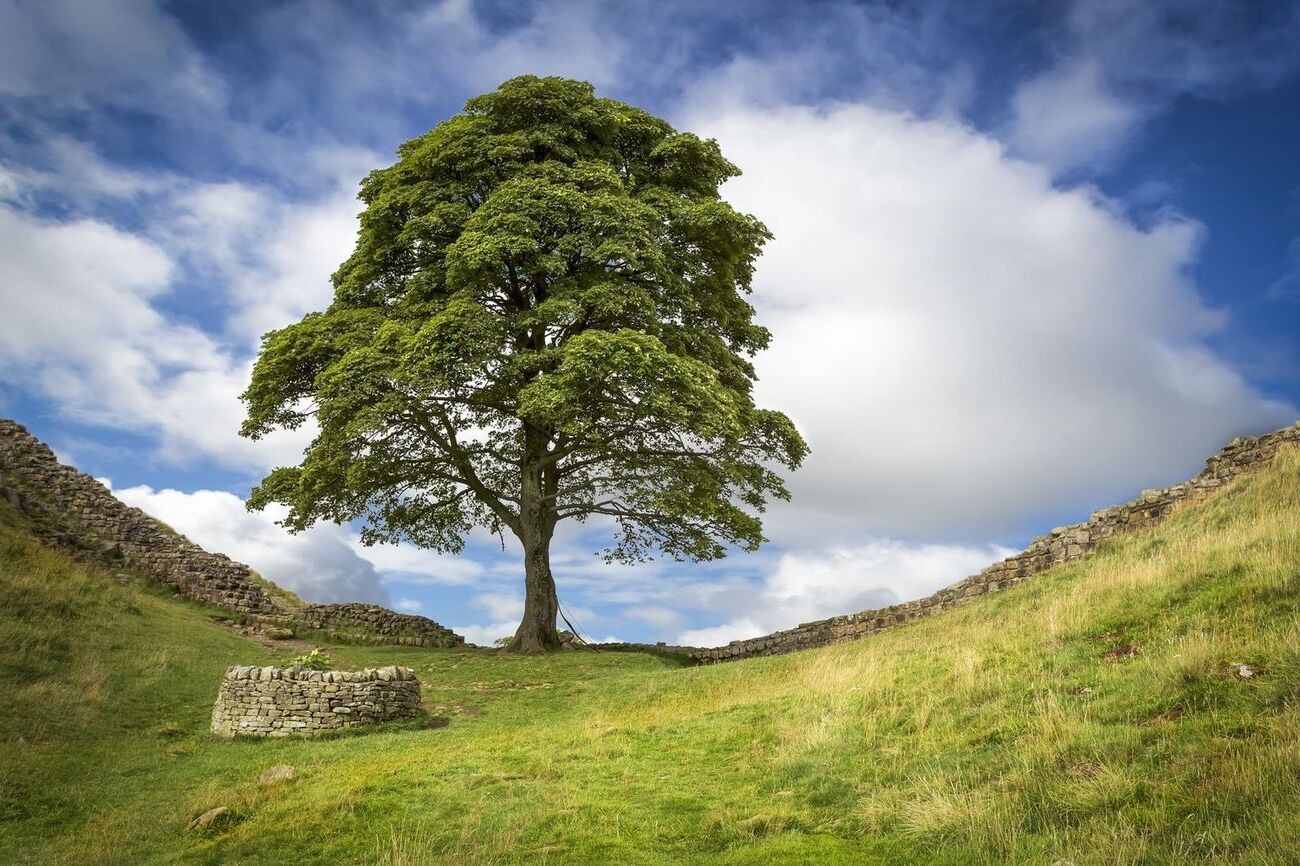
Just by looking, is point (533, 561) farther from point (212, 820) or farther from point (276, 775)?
point (212, 820)

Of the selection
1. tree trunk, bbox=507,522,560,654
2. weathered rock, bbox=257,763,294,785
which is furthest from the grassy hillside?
tree trunk, bbox=507,522,560,654

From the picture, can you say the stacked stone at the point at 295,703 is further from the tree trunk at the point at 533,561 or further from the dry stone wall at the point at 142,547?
the dry stone wall at the point at 142,547

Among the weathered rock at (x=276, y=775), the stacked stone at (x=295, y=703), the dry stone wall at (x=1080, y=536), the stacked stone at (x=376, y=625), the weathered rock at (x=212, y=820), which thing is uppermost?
the dry stone wall at (x=1080, y=536)

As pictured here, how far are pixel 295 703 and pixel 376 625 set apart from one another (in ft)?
47.2

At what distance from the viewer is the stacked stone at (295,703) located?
1662cm

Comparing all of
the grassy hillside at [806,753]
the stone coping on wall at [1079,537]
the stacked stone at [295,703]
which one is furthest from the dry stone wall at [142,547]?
the stone coping on wall at [1079,537]

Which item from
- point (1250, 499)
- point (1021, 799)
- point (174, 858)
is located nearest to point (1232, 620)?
point (1021, 799)

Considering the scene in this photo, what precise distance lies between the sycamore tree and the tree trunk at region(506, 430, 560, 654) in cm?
8

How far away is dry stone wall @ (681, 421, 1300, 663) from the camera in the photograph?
24.1 m

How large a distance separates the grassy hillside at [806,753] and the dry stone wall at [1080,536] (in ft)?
13.6

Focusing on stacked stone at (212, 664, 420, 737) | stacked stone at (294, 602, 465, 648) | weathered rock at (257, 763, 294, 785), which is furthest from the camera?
stacked stone at (294, 602, 465, 648)

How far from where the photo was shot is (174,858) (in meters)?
10.2

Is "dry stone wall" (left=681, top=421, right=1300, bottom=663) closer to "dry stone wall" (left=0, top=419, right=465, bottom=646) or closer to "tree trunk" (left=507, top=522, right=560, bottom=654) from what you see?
"tree trunk" (left=507, top=522, right=560, bottom=654)

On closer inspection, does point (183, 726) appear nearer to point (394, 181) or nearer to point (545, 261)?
point (545, 261)
